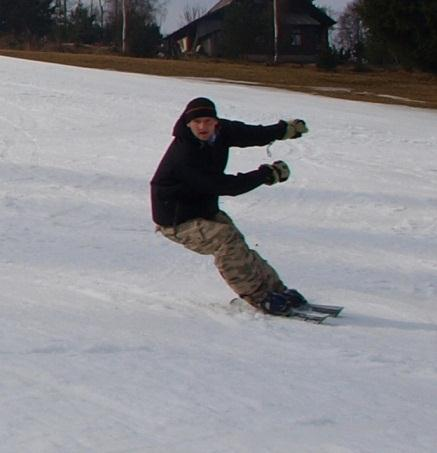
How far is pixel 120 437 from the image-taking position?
4.30m

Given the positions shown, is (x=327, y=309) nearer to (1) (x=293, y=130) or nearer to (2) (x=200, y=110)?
(1) (x=293, y=130)

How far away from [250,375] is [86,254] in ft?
11.9

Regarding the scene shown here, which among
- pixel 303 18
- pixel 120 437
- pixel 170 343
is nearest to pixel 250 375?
pixel 170 343

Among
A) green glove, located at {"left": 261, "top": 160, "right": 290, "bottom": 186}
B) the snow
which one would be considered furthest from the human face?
the snow

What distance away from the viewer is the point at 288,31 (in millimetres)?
62969

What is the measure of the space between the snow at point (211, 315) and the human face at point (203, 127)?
115 cm

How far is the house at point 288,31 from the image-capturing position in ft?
205

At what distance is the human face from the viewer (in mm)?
6477

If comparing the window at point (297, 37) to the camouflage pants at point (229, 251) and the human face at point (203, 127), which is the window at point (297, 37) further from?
the human face at point (203, 127)

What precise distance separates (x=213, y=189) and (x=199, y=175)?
0.12 metres

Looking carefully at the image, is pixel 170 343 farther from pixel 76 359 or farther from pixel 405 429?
pixel 405 429

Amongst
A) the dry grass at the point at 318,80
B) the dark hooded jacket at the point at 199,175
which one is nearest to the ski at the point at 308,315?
the dark hooded jacket at the point at 199,175

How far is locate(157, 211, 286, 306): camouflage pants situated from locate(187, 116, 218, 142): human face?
22.7 inches

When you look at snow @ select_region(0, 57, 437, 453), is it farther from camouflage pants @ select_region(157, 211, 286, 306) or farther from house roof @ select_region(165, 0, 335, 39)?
house roof @ select_region(165, 0, 335, 39)
